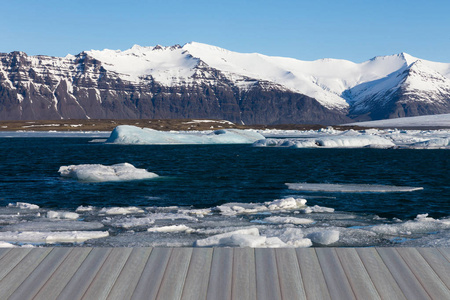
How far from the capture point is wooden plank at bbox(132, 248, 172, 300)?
713 centimetres

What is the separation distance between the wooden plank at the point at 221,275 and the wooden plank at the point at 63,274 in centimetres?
206

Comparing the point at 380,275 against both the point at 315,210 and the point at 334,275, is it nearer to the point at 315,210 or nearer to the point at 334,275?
the point at 334,275

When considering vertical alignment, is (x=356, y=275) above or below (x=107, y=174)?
above

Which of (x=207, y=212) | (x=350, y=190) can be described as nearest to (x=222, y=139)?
(x=350, y=190)

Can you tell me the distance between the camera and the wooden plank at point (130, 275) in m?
7.16

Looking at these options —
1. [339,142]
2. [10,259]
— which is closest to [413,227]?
[10,259]

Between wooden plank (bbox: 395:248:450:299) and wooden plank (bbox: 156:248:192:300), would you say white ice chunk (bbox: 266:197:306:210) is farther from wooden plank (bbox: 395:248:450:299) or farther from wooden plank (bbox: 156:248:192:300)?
wooden plank (bbox: 156:248:192:300)

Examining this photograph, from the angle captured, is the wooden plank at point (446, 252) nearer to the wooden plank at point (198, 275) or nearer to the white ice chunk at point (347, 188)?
the wooden plank at point (198, 275)

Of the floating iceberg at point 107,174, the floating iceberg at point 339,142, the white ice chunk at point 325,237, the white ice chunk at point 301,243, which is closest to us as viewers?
the white ice chunk at point 301,243

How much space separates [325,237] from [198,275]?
6514 millimetres

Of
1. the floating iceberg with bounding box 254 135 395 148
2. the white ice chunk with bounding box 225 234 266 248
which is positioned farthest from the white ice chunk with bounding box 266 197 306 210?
the floating iceberg with bounding box 254 135 395 148

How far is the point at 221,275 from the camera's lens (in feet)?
25.3

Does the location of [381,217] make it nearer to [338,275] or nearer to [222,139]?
[338,275]

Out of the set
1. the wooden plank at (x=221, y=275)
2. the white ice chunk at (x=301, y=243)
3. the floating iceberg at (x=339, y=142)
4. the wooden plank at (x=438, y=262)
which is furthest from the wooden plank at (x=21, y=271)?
the floating iceberg at (x=339, y=142)
